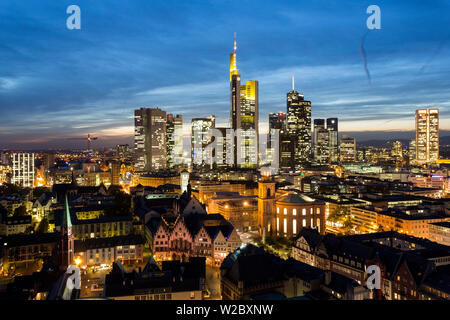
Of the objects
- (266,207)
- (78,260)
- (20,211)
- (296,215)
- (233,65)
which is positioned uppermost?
(233,65)

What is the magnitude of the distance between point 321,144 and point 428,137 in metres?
48.5

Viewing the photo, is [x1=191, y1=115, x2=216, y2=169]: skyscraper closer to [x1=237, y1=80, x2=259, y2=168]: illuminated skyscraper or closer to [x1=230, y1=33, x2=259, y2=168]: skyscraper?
[x1=230, y1=33, x2=259, y2=168]: skyscraper

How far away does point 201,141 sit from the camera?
6521 inches

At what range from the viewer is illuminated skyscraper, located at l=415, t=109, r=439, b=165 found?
533 ft

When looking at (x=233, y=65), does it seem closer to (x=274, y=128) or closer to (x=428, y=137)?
(x=274, y=128)

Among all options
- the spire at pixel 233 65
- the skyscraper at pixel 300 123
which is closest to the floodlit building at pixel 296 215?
the spire at pixel 233 65

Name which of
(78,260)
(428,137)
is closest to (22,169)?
(78,260)

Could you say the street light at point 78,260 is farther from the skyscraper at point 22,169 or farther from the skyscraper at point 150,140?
the skyscraper at point 150,140

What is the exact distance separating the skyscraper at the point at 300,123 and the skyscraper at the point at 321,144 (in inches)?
643

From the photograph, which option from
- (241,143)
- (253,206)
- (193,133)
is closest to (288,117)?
(241,143)

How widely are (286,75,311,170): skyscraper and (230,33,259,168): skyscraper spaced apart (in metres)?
21.0

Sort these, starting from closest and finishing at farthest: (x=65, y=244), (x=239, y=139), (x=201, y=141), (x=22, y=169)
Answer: (x=65, y=244) < (x=22, y=169) < (x=239, y=139) < (x=201, y=141)

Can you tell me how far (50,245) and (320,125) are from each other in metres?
176

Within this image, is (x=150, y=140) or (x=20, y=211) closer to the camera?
(x=20, y=211)
